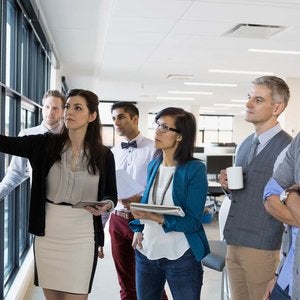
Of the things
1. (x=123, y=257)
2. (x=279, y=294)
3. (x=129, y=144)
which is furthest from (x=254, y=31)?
(x=279, y=294)

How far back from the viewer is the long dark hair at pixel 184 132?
1.94 m

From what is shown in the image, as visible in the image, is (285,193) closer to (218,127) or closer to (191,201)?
(191,201)

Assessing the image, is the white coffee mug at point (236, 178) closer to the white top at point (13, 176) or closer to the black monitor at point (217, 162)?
the white top at point (13, 176)

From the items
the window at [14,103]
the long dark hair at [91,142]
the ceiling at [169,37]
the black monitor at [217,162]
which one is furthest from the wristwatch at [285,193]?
the black monitor at [217,162]

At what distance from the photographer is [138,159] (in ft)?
9.01

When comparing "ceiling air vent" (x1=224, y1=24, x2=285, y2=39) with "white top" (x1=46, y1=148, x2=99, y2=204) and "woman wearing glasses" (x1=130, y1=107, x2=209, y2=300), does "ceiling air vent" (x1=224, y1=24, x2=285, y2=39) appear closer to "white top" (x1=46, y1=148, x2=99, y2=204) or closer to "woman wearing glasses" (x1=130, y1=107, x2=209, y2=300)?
"woman wearing glasses" (x1=130, y1=107, x2=209, y2=300)

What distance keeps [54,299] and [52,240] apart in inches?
12.4

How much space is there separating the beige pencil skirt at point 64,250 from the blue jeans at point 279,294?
0.88 m

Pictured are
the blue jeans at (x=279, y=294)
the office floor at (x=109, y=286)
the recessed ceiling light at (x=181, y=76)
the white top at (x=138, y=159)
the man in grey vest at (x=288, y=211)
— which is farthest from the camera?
the recessed ceiling light at (x=181, y=76)

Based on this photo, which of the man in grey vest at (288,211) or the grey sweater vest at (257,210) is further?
the grey sweater vest at (257,210)

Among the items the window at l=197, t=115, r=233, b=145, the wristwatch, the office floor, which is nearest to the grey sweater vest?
the wristwatch

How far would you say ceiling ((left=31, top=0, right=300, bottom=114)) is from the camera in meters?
3.85

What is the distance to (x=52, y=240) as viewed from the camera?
186cm

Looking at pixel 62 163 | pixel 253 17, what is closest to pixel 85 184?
pixel 62 163
